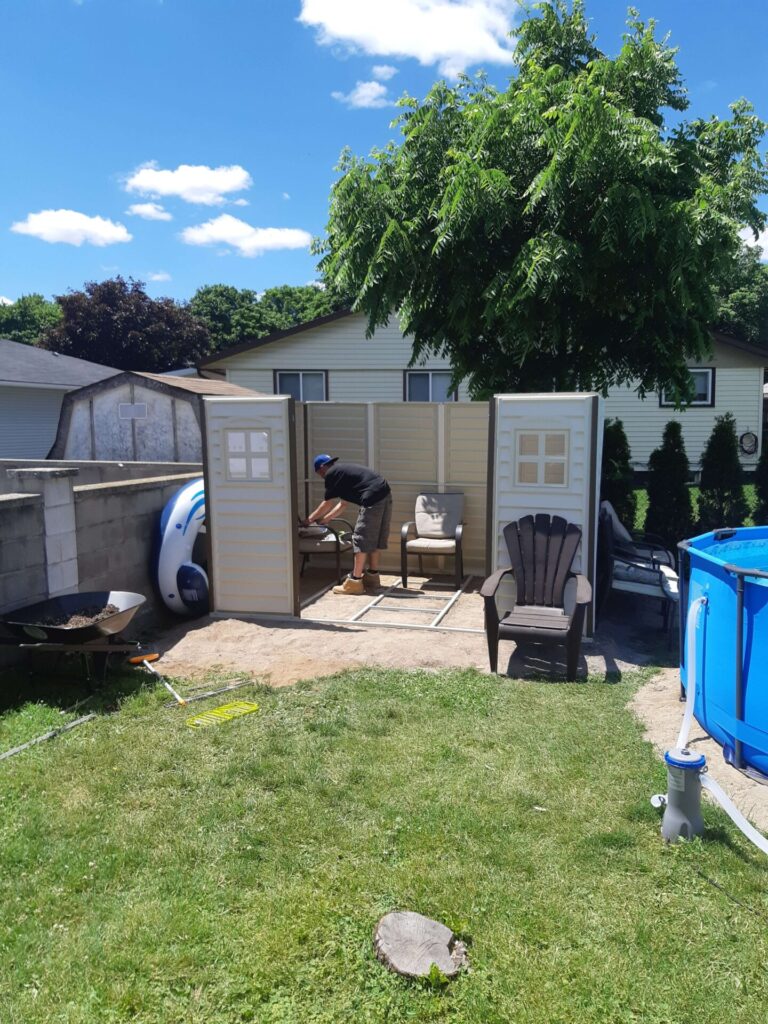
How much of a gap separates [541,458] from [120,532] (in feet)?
12.5

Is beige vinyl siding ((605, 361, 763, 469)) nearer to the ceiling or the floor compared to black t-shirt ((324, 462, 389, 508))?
nearer to the ceiling

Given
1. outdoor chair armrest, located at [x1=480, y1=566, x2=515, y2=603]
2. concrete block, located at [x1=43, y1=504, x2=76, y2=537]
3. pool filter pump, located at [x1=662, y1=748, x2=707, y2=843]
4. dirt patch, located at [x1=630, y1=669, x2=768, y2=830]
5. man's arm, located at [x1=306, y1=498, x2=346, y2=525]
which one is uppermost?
concrete block, located at [x1=43, y1=504, x2=76, y2=537]

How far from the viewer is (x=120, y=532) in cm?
656

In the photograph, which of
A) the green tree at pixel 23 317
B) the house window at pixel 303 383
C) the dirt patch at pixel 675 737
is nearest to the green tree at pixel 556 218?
the dirt patch at pixel 675 737

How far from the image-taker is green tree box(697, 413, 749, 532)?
1080cm

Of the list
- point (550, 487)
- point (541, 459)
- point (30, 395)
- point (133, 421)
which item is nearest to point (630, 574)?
point (550, 487)

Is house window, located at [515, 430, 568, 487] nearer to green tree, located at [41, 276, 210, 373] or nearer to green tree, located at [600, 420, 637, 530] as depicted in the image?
green tree, located at [600, 420, 637, 530]

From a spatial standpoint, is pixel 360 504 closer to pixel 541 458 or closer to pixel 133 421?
pixel 541 458

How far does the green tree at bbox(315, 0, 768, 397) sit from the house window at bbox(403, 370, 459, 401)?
30.0 ft

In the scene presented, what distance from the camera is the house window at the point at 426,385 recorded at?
60.3 ft

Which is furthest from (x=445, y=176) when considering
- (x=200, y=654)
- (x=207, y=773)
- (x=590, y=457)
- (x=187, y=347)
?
(x=187, y=347)

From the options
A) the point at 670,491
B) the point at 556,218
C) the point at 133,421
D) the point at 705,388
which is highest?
the point at 556,218

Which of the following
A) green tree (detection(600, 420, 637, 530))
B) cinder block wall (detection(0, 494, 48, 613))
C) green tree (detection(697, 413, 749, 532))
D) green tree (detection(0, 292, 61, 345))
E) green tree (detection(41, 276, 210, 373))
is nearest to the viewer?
cinder block wall (detection(0, 494, 48, 613))

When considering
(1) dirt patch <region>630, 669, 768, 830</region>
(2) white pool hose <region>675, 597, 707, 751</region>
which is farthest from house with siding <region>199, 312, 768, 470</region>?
(2) white pool hose <region>675, 597, 707, 751</region>
